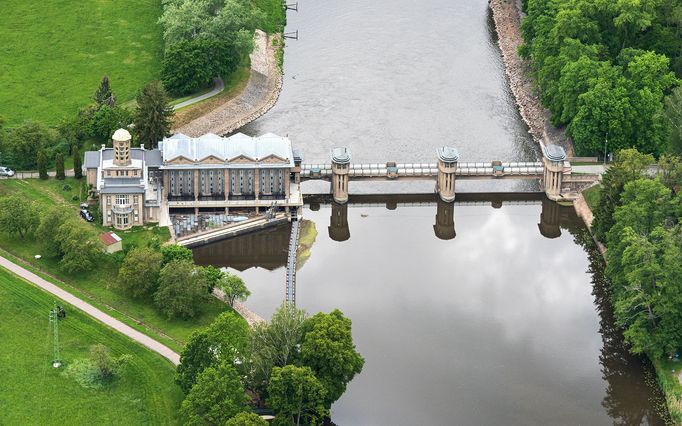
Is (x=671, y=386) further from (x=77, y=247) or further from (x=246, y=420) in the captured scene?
(x=77, y=247)

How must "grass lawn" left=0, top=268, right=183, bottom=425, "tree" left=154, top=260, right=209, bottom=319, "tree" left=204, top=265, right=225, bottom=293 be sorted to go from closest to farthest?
"grass lawn" left=0, top=268, right=183, bottom=425
"tree" left=154, top=260, right=209, bottom=319
"tree" left=204, top=265, right=225, bottom=293

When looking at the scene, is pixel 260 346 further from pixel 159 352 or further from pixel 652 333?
pixel 652 333

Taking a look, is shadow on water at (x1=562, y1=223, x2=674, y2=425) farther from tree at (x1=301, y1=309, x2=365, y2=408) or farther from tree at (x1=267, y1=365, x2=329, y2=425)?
tree at (x1=267, y1=365, x2=329, y2=425)

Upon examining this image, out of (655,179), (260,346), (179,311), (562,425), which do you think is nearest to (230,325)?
(260,346)

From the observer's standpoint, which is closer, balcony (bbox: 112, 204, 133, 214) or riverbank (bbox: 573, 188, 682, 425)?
riverbank (bbox: 573, 188, 682, 425)

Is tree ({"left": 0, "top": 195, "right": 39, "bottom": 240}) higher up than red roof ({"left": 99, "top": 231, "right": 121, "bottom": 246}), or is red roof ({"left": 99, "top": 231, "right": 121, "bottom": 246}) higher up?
tree ({"left": 0, "top": 195, "right": 39, "bottom": 240})

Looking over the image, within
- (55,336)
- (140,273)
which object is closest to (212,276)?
(140,273)

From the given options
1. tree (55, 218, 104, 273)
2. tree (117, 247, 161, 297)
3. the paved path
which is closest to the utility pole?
the paved path
